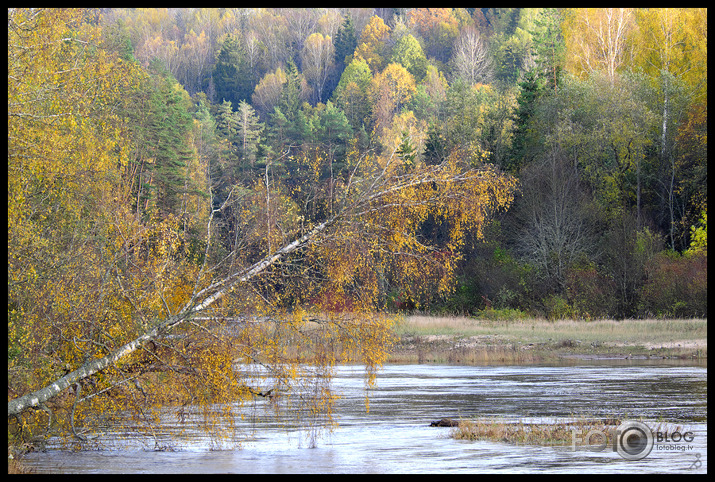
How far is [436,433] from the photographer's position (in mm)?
20453

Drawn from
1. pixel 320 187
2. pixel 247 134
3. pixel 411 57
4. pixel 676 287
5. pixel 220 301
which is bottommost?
pixel 676 287

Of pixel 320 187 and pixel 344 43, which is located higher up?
pixel 344 43

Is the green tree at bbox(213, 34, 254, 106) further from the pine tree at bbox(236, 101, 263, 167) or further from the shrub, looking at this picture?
the shrub

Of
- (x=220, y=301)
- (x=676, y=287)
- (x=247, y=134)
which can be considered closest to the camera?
(x=220, y=301)

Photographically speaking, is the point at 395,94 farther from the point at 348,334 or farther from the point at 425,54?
the point at 348,334

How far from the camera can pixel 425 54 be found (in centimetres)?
11531

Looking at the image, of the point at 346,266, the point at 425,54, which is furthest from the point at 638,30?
the point at 346,266

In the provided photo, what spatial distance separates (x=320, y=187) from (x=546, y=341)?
28367mm

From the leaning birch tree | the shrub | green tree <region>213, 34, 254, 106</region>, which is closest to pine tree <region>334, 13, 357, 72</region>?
green tree <region>213, 34, 254, 106</region>

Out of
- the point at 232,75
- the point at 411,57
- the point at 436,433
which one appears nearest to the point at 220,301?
the point at 436,433

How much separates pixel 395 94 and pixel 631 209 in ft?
134

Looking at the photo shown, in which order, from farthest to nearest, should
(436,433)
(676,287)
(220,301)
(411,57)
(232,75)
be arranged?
(232,75), (411,57), (676,287), (436,433), (220,301)

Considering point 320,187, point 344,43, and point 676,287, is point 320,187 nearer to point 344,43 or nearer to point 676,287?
point 676,287

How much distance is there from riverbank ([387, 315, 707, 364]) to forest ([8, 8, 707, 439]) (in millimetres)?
2860
